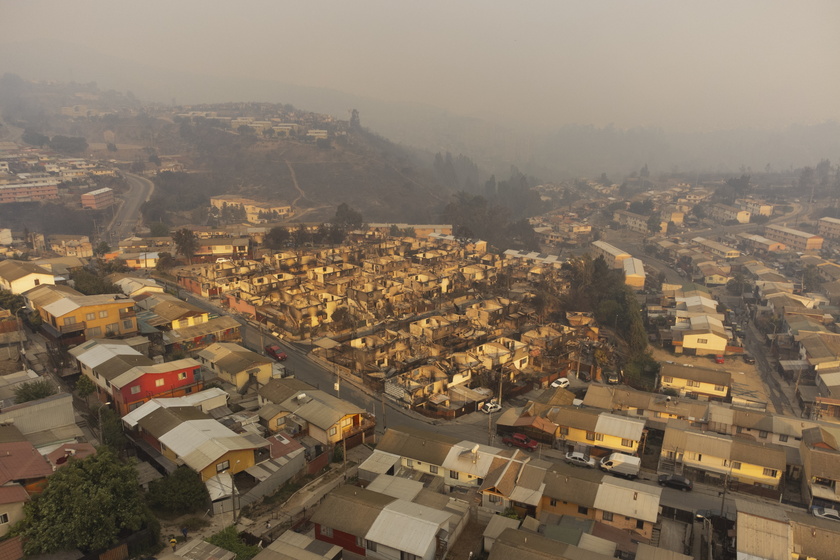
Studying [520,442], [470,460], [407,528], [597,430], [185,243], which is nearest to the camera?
[407,528]

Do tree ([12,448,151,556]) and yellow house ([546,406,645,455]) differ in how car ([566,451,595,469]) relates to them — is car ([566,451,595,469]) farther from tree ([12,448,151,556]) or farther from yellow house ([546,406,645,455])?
tree ([12,448,151,556])

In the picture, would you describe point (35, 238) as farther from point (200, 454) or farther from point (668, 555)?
→ point (668, 555)

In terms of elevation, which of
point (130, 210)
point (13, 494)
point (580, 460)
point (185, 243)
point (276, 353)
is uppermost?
point (13, 494)

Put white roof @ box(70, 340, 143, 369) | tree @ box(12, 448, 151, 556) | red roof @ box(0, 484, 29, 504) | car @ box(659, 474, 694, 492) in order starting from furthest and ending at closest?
1. white roof @ box(70, 340, 143, 369)
2. car @ box(659, 474, 694, 492)
3. red roof @ box(0, 484, 29, 504)
4. tree @ box(12, 448, 151, 556)

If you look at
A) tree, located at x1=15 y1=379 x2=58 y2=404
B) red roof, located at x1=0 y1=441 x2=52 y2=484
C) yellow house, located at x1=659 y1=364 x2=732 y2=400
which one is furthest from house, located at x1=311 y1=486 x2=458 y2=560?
yellow house, located at x1=659 y1=364 x2=732 y2=400

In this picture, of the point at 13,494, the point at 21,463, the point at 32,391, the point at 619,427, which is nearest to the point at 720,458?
the point at 619,427

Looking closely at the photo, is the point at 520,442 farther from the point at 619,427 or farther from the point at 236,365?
the point at 236,365
